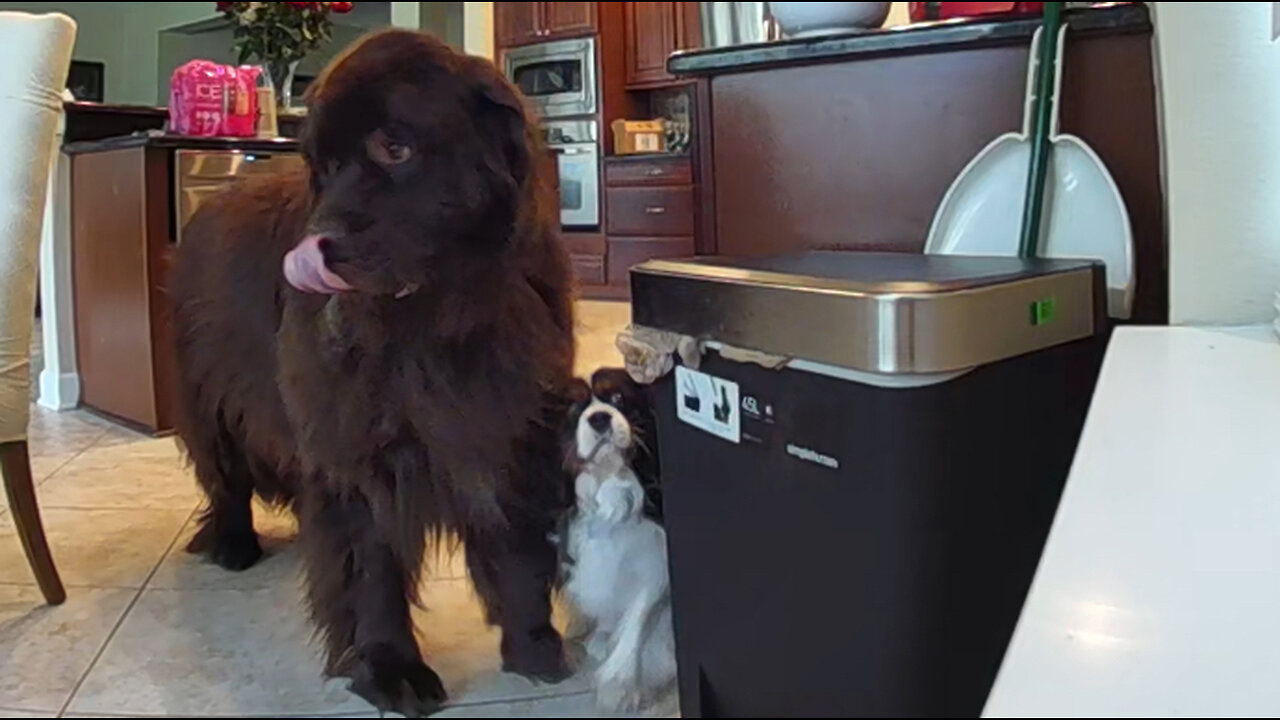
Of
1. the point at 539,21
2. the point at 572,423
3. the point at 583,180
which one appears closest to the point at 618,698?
the point at 572,423

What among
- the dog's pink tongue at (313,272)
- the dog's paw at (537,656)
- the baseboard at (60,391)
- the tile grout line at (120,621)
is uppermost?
the dog's pink tongue at (313,272)

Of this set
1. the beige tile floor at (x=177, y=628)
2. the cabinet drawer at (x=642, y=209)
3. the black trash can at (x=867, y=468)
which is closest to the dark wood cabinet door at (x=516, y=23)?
the cabinet drawer at (x=642, y=209)

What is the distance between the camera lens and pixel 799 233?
1602mm

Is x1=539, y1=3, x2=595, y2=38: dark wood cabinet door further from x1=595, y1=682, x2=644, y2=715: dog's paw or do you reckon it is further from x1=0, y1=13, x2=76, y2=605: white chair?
x1=595, y1=682, x2=644, y2=715: dog's paw

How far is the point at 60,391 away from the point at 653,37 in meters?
3.14

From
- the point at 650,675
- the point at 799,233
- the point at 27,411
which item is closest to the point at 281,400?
the point at 27,411

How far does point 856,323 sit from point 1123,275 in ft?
2.33

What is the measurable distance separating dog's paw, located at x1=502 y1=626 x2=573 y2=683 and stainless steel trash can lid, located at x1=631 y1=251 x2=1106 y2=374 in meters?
0.33

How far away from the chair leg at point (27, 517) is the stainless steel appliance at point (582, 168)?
3407 millimetres

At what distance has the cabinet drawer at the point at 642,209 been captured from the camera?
458cm

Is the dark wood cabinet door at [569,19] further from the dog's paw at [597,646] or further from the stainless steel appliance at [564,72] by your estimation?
the dog's paw at [597,646]

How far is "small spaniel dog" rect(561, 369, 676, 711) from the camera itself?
3.57 ft

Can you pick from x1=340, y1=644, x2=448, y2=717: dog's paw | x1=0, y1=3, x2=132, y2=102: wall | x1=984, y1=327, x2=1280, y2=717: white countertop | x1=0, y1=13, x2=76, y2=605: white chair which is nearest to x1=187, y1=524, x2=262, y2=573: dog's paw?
x1=0, y1=13, x2=76, y2=605: white chair

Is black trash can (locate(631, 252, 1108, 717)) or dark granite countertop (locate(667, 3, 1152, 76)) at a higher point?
dark granite countertop (locate(667, 3, 1152, 76))
